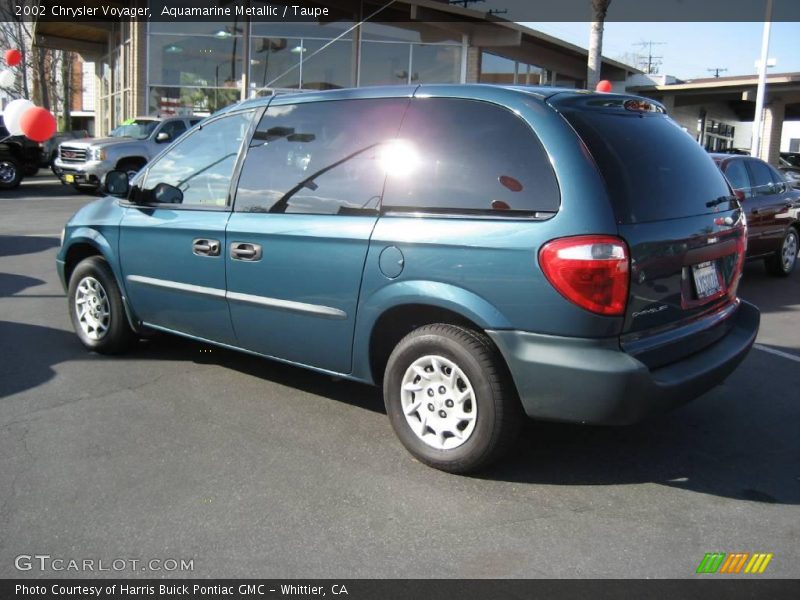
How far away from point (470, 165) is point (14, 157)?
61.8 feet

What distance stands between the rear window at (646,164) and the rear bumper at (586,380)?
24.6 inches

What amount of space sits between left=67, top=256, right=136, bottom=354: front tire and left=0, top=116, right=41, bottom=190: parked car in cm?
1503

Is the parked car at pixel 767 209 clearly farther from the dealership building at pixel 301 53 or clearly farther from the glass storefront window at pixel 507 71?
the glass storefront window at pixel 507 71

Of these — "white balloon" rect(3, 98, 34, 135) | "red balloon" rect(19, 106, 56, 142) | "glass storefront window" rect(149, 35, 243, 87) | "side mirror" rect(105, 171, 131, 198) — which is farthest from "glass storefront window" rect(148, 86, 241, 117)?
"side mirror" rect(105, 171, 131, 198)

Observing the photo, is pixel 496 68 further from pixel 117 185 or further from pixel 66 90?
pixel 66 90

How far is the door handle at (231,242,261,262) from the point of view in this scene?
4.32 metres

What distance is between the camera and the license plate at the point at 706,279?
3.78m

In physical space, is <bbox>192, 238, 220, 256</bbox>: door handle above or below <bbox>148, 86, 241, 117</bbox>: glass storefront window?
below

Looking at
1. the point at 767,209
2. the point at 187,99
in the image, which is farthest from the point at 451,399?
the point at 187,99

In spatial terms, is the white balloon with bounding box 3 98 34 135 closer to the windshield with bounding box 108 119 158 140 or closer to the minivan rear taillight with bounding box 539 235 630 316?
the windshield with bounding box 108 119 158 140

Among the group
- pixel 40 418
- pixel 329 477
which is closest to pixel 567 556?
pixel 329 477

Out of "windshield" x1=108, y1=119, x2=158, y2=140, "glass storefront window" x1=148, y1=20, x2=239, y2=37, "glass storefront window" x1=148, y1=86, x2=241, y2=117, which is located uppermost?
"glass storefront window" x1=148, y1=20, x2=239, y2=37

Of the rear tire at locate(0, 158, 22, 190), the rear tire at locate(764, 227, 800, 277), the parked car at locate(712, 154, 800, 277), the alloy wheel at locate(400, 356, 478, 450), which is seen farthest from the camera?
the rear tire at locate(0, 158, 22, 190)

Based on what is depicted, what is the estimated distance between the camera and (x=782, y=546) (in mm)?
3066
